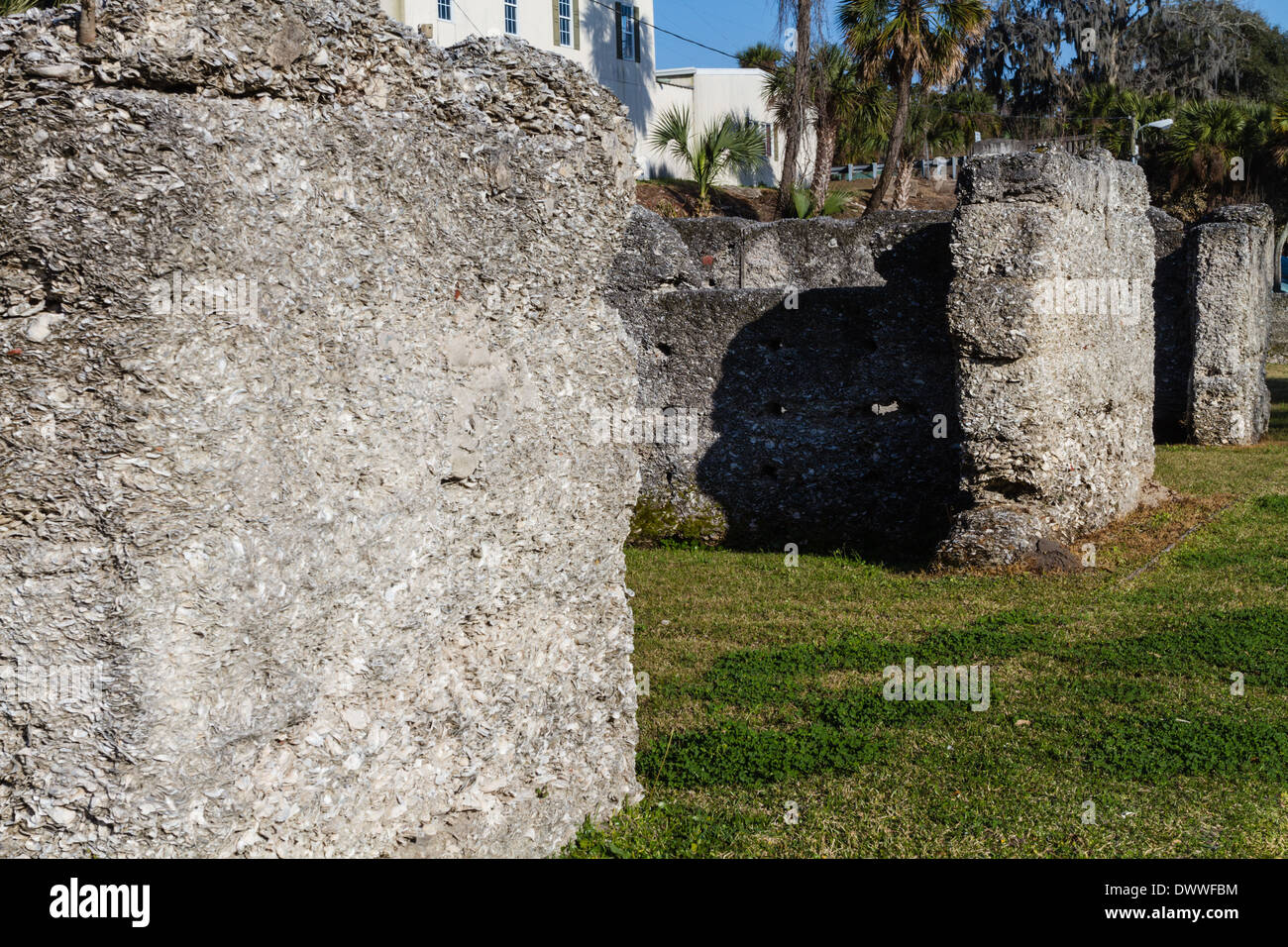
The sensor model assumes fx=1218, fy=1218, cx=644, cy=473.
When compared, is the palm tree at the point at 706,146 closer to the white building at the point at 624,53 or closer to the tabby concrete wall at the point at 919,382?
the white building at the point at 624,53

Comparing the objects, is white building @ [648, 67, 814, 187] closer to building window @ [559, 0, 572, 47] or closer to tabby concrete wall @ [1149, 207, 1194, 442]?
building window @ [559, 0, 572, 47]

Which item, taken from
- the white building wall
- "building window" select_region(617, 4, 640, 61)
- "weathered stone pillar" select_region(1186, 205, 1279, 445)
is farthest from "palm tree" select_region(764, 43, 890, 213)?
"weathered stone pillar" select_region(1186, 205, 1279, 445)

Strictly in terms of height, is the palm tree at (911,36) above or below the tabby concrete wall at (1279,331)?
above

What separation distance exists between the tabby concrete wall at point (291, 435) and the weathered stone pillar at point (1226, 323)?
447 inches

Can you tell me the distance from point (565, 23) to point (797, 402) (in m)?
17.8

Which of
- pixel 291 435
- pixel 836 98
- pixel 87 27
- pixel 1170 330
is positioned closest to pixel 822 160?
pixel 836 98

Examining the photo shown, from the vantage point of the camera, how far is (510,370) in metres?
3.71

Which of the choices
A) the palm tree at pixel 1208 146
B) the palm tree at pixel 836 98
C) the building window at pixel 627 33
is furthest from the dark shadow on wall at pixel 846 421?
the palm tree at pixel 1208 146

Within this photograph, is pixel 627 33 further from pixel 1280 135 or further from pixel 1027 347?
pixel 1027 347

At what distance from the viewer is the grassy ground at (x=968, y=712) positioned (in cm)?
415

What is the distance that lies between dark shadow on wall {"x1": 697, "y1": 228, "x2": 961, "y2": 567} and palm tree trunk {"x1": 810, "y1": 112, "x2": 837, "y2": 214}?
1420 cm

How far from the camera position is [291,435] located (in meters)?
2.91

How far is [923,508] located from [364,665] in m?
6.43

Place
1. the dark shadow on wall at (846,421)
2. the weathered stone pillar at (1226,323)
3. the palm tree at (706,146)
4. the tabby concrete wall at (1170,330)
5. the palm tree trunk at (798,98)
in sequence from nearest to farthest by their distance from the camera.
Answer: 1. the dark shadow on wall at (846,421)
2. the weathered stone pillar at (1226,323)
3. the tabby concrete wall at (1170,330)
4. the palm tree trunk at (798,98)
5. the palm tree at (706,146)
